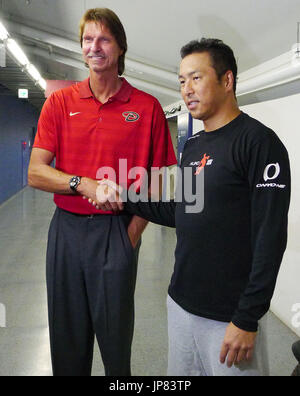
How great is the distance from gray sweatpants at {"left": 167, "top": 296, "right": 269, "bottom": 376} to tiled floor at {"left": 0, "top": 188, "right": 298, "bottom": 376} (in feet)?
3.92

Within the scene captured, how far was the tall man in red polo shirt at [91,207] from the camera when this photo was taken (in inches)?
56.1

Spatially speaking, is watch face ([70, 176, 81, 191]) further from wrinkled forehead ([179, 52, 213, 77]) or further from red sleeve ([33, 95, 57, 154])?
wrinkled forehead ([179, 52, 213, 77])

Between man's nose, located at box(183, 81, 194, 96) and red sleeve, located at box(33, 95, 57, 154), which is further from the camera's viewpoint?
red sleeve, located at box(33, 95, 57, 154)

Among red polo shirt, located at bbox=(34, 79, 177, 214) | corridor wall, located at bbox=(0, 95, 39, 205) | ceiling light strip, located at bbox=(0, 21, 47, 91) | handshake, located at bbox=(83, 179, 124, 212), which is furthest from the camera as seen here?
corridor wall, located at bbox=(0, 95, 39, 205)

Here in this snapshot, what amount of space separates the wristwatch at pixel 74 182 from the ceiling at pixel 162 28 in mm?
2951

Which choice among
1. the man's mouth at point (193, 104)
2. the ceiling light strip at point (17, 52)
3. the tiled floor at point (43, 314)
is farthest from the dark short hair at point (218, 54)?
the ceiling light strip at point (17, 52)

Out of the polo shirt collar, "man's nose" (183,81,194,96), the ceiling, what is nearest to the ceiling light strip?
the ceiling

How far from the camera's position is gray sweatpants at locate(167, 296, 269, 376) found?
1186 millimetres

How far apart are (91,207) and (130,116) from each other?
0.41 metres

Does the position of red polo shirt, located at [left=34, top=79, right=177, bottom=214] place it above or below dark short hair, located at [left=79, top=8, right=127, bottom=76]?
below

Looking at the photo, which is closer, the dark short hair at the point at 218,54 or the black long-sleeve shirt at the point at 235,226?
the black long-sleeve shirt at the point at 235,226

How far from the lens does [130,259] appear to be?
4.76 ft

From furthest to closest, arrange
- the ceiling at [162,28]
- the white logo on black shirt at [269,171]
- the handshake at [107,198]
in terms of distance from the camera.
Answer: the ceiling at [162,28], the handshake at [107,198], the white logo on black shirt at [269,171]

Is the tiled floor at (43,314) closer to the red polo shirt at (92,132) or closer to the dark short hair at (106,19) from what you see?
the red polo shirt at (92,132)
